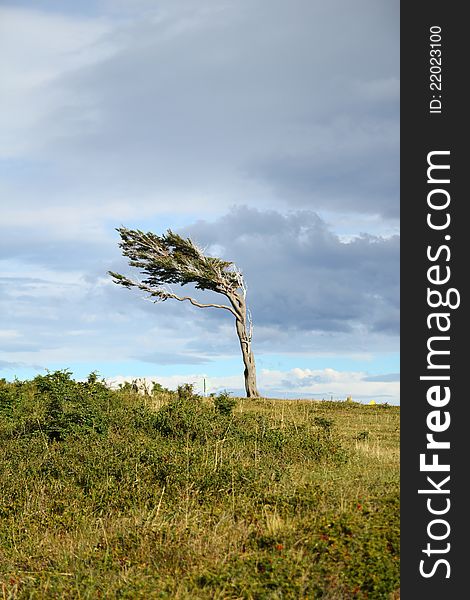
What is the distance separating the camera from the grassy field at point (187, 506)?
Result: 7629mm

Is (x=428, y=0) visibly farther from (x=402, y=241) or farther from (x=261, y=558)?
(x=261, y=558)

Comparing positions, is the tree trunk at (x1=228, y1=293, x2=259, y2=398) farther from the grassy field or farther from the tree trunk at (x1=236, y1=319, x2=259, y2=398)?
the grassy field

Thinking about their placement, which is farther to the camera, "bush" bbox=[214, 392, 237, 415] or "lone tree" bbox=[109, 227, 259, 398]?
"lone tree" bbox=[109, 227, 259, 398]

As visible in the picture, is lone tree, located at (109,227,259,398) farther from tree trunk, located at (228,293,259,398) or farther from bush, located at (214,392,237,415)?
bush, located at (214,392,237,415)

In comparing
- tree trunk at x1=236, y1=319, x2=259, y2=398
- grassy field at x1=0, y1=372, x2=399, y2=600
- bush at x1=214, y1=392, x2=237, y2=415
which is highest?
tree trunk at x1=236, y1=319, x2=259, y2=398

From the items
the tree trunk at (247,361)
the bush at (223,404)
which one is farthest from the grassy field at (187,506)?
the tree trunk at (247,361)

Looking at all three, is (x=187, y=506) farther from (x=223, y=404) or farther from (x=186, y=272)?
(x=186, y=272)

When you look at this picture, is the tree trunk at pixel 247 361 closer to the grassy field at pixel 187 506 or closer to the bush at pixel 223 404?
the bush at pixel 223 404

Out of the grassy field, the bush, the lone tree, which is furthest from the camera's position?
the lone tree

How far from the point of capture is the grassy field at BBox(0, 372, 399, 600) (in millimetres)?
7629

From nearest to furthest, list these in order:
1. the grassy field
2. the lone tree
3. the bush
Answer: the grassy field, the bush, the lone tree

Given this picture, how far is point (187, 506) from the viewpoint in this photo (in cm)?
1012

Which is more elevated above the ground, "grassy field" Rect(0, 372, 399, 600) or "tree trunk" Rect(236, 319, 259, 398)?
"tree trunk" Rect(236, 319, 259, 398)

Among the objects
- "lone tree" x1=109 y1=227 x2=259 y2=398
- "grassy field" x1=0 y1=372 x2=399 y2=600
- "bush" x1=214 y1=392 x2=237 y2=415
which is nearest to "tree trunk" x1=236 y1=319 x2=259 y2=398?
"lone tree" x1=109 y1=227 x2=259 y2=398
